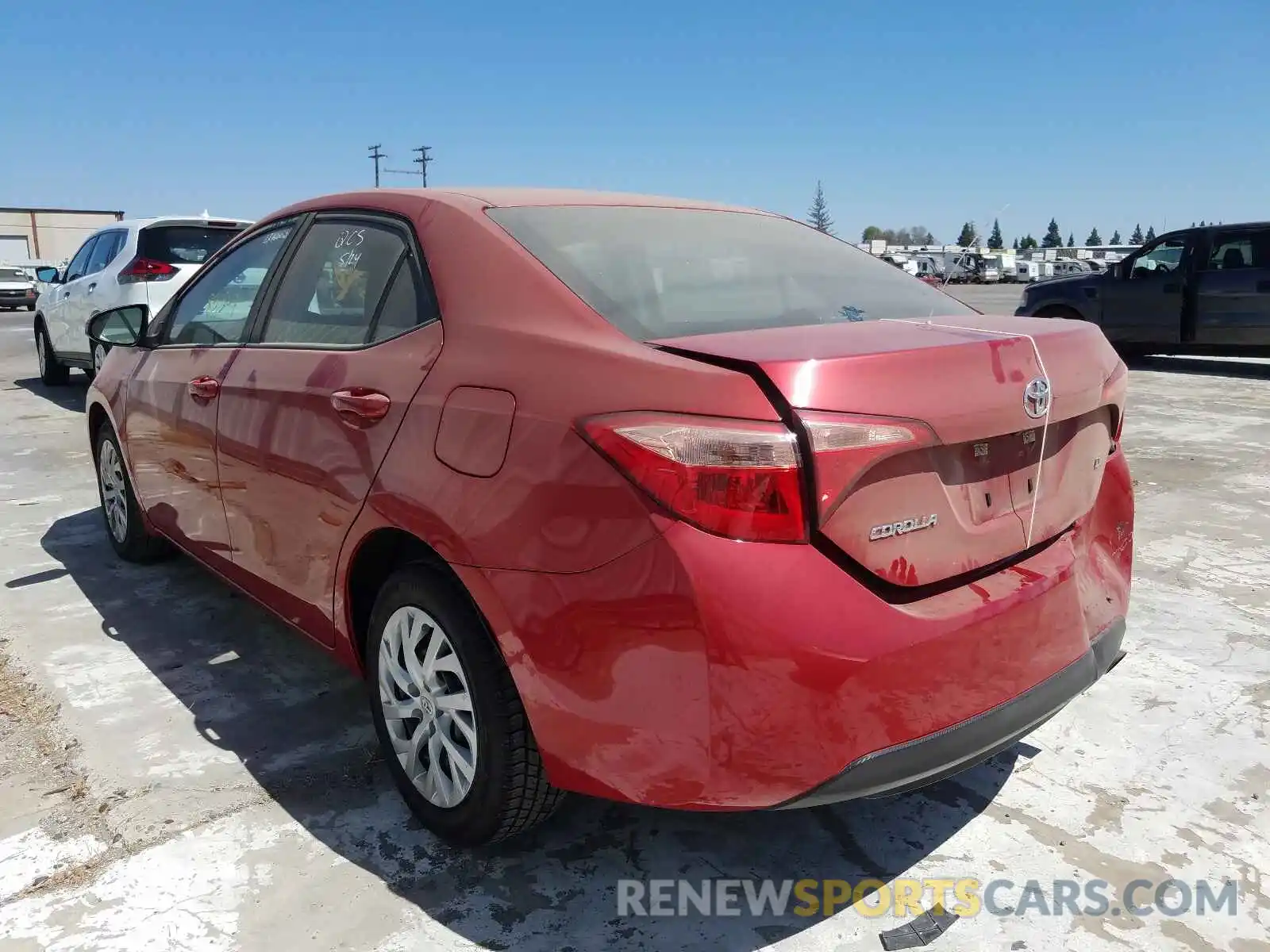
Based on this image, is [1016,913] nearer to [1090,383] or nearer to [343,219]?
[1090,383]

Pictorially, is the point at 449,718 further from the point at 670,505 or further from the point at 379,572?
the point at 670,505

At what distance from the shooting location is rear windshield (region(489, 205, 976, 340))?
2.22 metres

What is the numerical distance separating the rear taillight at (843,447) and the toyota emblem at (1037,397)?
16.3 inches

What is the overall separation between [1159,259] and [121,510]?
12415 millimetres

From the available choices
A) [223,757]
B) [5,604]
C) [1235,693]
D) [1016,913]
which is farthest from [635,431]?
[5,604]

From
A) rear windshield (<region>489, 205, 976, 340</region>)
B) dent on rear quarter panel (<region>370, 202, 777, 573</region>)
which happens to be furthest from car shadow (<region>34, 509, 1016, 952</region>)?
rear windshield (<region>489, 205, 976, 340</region>)

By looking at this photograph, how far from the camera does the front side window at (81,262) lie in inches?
390

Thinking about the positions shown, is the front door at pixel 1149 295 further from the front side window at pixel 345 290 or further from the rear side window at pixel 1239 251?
the front side window at pixel 345 290

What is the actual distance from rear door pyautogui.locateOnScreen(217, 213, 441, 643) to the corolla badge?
1140 mm

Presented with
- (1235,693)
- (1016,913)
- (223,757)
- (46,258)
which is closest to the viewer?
(1016,913)

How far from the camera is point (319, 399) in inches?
106

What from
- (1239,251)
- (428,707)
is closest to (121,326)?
(428,707)

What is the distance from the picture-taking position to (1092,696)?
129 inches

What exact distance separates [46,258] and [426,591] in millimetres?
80782
